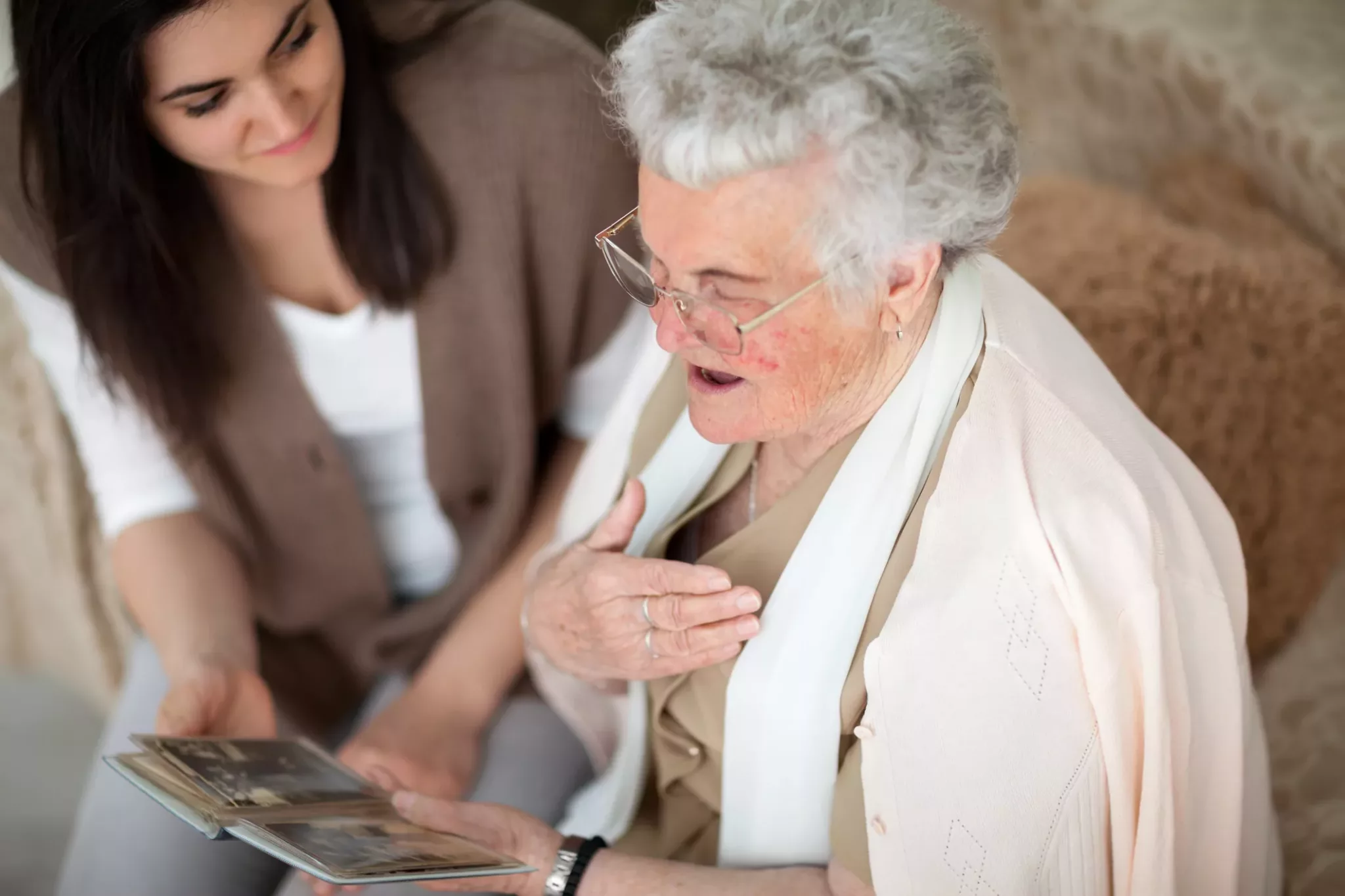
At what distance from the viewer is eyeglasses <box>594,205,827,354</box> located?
92 cm

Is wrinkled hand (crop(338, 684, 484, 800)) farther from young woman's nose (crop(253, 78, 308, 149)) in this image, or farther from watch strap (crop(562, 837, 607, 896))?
young woman's nose (crop(253, 78, 308, 149))

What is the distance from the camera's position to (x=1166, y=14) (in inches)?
66.4

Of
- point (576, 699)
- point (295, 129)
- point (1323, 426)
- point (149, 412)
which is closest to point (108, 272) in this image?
point (149, 412)

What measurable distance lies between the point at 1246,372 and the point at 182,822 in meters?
1.40

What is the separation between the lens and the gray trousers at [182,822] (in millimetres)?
1383

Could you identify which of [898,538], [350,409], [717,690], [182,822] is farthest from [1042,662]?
[182,822]

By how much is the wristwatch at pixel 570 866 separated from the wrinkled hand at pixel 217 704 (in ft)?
1.38

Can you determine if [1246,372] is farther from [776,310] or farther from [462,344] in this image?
[462,344]

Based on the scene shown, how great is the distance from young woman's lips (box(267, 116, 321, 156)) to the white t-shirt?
0.81 feet

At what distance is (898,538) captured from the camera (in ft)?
3.42

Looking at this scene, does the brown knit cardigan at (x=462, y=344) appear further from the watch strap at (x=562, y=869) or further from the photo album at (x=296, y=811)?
the watch strap at (x=562, y=869)

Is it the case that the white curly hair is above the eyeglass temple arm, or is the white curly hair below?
above

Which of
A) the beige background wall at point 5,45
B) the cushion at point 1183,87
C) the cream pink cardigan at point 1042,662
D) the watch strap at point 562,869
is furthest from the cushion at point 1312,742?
the beige background wall at point 5,45

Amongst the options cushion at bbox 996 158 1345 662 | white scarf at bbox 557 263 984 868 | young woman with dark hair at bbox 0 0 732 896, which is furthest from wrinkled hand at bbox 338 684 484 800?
cushion at bbox 996 158 1345 662
